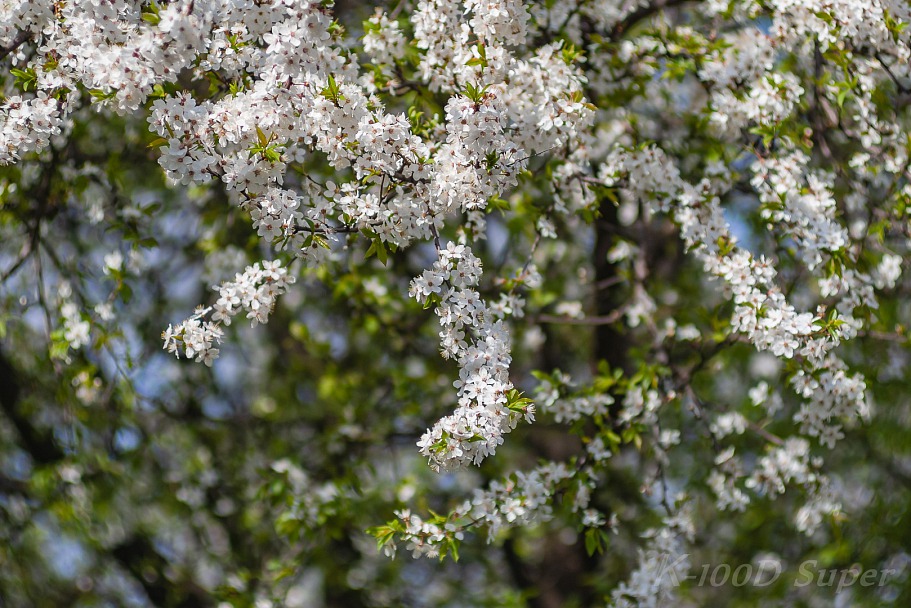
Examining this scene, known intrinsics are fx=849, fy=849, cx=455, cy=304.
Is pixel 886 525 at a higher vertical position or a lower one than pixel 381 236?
lower

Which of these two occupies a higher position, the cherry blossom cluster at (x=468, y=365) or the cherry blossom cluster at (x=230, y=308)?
the cherry blossom cluster at (x=230, y=308)

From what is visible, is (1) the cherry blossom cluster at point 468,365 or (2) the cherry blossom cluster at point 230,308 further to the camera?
(2) the cherry blossom cluster at point 230,308

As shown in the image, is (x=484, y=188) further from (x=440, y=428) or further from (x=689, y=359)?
(x=689, y=359)

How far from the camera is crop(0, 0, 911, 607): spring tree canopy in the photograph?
9.07 feet

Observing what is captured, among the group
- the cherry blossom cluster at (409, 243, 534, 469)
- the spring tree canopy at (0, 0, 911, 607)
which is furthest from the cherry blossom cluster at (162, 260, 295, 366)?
the cherry blossom cluster at (409, 243, 534, 469)

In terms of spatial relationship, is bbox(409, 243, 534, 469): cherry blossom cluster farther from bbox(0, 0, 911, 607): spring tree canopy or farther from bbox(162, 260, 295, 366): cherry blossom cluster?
bbox(162, 260, 295, 366): cherry blossom cluster

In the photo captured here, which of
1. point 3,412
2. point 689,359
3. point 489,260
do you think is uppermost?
point 3,412

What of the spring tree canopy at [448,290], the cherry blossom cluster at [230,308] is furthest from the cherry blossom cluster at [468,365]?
the cherry blossom cluster at [230,308]

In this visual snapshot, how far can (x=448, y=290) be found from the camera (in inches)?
112

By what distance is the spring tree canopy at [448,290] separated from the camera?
9.07ft

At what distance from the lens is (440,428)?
2.67m

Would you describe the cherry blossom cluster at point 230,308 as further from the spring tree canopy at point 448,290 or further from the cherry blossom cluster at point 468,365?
the cherry blossom cluster at point 468,365

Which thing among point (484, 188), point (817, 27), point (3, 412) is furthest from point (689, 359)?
point (3, 412)

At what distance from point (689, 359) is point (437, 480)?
3.17m
